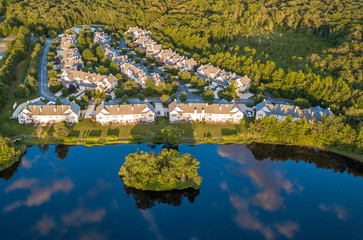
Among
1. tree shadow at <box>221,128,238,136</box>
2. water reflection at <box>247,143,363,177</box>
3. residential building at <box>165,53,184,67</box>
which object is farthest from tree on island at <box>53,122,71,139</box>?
residential building at <box>165,53,184,67</box>

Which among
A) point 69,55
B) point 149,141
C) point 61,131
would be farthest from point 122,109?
point 69,55

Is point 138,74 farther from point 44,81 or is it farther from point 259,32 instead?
point 259,32

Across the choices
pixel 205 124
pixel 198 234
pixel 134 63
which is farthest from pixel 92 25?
pixel 198 234

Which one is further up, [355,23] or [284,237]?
[355,23]

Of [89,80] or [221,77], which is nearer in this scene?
[89,80]

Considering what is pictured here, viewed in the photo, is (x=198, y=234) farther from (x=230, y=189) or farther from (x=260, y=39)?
(x=260, y=39)

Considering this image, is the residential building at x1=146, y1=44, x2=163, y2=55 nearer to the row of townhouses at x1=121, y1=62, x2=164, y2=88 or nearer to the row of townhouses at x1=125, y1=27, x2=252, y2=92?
the row of townhouses at x1=125, y1=27, x2=252, y2=92

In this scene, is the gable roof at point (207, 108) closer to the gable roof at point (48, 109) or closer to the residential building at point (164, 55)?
the gable roof at point (48, 109)

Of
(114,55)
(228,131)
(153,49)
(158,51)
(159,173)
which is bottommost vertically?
(228,131)
